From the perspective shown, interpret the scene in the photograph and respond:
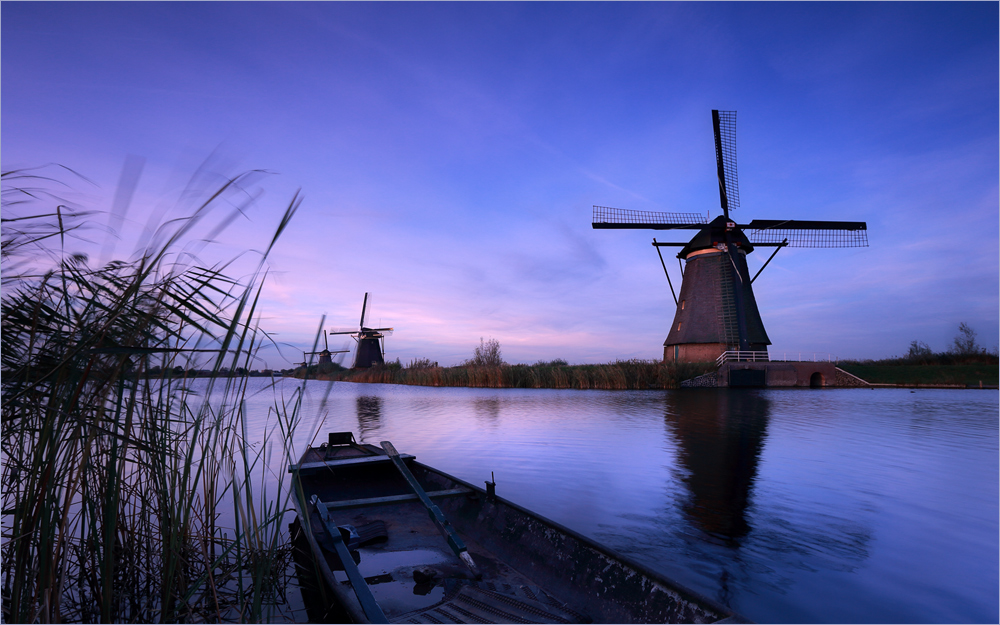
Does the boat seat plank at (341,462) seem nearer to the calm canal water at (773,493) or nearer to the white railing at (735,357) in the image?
the calm canal water at (773,493)

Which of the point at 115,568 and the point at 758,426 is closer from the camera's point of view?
the point at 115,568

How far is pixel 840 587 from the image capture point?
11.5ft

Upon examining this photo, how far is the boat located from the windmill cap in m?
22.6

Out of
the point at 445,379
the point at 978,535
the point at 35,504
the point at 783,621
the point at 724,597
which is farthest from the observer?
the point at 445,379

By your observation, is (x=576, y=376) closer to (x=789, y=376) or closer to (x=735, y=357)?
(x=735, y=357)

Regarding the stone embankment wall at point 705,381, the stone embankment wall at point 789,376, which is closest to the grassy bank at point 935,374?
the stone embankment wall at point 789,376

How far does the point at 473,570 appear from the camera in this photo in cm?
305

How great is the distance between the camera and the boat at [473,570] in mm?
2336

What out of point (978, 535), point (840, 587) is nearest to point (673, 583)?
point (840, 587)

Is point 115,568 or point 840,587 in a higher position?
point 115,568

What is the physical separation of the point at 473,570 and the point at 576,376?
22074mm

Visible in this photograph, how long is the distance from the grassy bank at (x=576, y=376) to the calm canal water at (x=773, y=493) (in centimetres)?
995

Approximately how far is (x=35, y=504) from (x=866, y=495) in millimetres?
7436

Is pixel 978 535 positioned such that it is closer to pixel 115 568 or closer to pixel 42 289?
pixel 115 568
